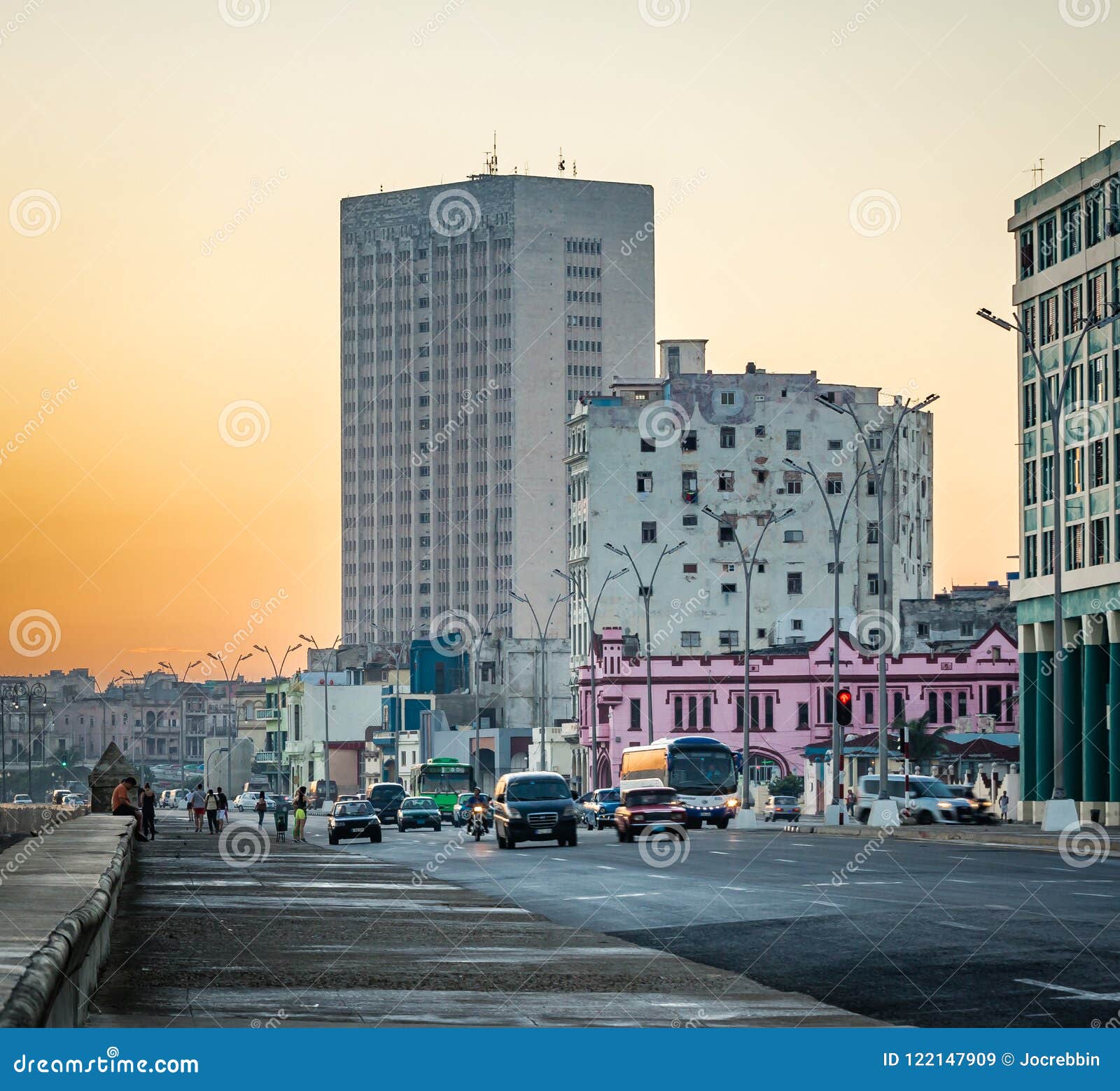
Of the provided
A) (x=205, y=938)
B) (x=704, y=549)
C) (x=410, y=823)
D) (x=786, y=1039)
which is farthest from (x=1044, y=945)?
(x=704, y=549)

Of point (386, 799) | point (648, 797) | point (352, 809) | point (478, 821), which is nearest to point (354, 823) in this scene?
point (352, 809)

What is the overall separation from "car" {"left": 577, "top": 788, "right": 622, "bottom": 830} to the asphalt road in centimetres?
3013

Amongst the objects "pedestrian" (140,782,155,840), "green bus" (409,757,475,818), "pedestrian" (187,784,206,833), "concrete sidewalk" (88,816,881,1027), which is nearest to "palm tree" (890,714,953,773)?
"green bus" (409,757,475,818)

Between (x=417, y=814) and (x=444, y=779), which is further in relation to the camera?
(x=444, y=779)

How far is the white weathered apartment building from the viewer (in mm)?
134625

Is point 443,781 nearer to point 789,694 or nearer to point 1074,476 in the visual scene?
point 789,694

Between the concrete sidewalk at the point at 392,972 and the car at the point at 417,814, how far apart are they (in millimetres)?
45716

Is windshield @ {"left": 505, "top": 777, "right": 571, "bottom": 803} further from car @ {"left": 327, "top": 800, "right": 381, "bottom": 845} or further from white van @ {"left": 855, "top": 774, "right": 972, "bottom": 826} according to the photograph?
white van @ {"left": 855, "top": 774, "right": 972, "bottom": 826}

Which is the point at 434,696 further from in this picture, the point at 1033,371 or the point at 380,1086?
the point at 380,1086

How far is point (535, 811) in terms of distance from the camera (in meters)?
49.3

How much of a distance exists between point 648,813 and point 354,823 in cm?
980

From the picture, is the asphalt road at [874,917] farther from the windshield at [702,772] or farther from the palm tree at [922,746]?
the palm tree at [922,746]

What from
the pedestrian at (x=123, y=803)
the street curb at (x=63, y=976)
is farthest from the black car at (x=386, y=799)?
the street curb at (x=63, y=976)

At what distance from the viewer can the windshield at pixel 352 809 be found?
191ft
